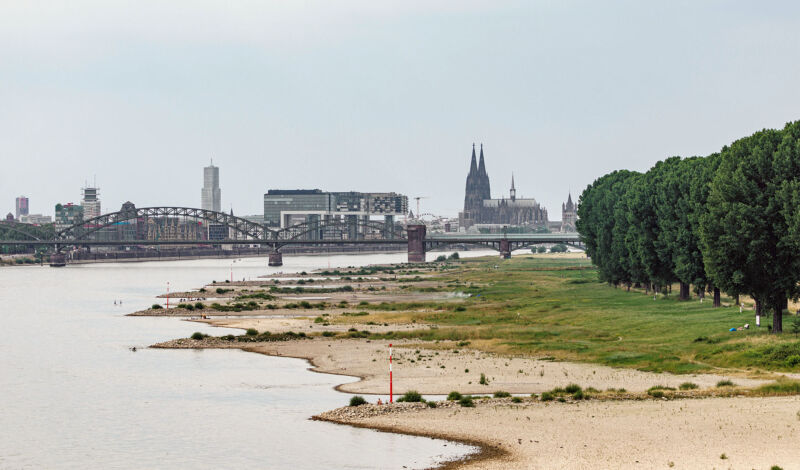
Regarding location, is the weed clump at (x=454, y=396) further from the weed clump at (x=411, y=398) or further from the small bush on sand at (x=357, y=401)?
the small bush on sand at (x=357, y=401)

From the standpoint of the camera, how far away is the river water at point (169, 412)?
119 feet

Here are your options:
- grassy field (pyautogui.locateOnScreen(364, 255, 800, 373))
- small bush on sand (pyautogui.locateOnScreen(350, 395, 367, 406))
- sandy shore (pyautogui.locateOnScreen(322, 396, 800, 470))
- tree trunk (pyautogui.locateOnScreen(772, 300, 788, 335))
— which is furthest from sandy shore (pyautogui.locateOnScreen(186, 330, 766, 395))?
tree trunk (pyautogui.locateOnScreen(772, 300, 788, 335))

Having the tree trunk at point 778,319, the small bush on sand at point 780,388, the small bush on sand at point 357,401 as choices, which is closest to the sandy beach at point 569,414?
the small bush on sand at point 357,401

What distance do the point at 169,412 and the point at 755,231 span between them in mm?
33654

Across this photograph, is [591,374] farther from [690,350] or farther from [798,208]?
[798,208]

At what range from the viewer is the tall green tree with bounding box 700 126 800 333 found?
186 ft

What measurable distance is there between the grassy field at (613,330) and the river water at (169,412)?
50.1 feet

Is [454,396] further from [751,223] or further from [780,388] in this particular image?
[751,223]

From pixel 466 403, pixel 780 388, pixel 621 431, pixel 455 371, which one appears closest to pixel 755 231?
pixel 780 388

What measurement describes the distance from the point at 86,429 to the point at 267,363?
20335 mm

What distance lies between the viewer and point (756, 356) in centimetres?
5116

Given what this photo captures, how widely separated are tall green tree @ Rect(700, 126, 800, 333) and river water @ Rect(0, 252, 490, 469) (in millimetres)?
23610

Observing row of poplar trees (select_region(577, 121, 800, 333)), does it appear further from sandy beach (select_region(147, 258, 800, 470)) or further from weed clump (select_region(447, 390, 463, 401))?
weed clump (select_region(447, 390, 463, 401))

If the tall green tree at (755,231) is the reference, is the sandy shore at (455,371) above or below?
below
